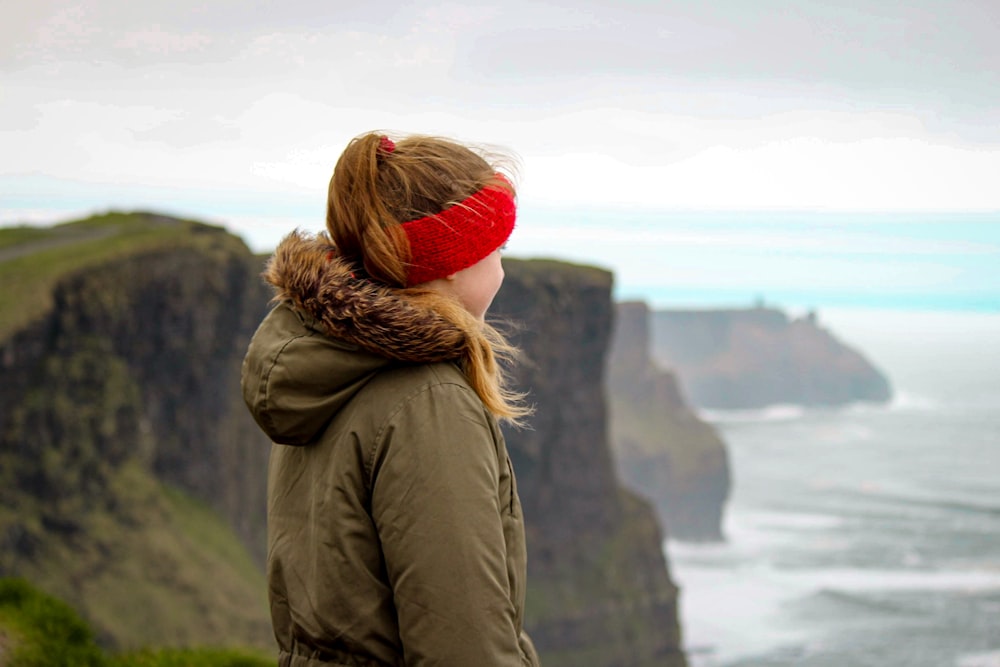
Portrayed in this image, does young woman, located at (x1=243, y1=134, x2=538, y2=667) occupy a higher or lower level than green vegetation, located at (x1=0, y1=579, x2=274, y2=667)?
higher

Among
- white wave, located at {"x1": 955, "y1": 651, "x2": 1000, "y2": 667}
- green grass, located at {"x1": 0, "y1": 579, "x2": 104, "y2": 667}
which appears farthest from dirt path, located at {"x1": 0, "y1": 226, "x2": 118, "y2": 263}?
white wave, located at {"x1": 955, "y1": 651, "x2": 1000, "y2": 667}

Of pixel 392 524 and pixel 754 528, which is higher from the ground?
pixel 392 524

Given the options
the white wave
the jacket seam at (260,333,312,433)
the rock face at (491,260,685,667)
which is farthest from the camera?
the white wave

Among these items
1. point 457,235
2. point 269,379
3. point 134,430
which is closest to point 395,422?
point 269,379

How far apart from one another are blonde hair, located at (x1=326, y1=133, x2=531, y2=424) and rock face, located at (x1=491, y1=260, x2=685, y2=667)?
70440mm

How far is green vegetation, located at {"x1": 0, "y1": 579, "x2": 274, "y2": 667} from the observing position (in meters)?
7.58

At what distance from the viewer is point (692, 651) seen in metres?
110

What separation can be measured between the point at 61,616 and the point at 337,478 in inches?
232

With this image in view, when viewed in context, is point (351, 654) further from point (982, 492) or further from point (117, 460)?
point (982, 492)

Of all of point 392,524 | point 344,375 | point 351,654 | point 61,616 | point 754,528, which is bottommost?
point 754,528

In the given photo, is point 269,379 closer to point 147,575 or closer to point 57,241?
point 147,575

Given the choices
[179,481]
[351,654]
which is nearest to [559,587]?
[179,481]

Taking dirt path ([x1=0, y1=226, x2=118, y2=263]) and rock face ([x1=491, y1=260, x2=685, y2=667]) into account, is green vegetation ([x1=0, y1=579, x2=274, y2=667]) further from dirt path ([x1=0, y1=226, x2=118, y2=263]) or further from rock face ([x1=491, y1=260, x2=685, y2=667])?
rock face ([x1=491, y1=260, x2=685, y2=667])

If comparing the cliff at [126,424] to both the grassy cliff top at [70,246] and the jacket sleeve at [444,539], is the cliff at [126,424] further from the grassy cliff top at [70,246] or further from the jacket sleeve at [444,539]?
the jacket sleeve at [444,539]
